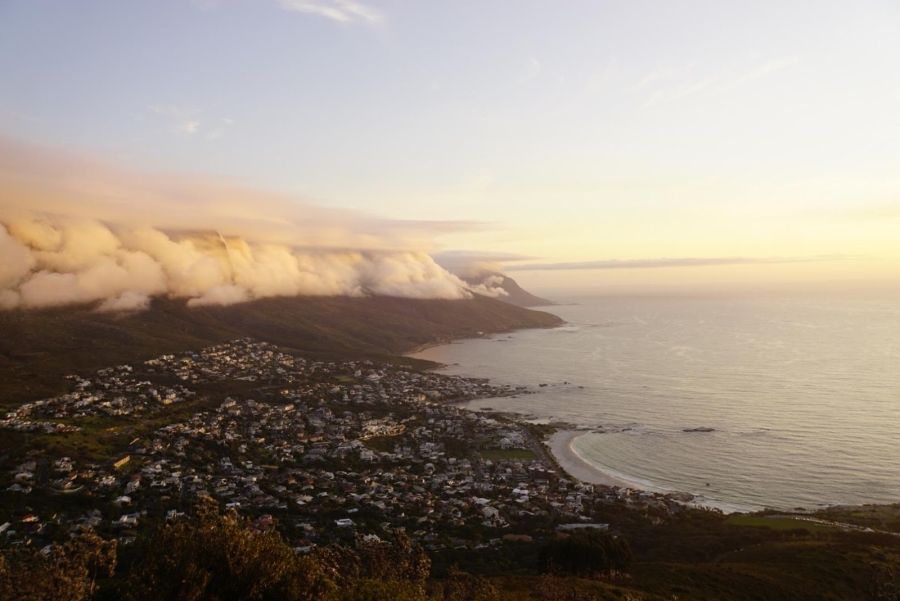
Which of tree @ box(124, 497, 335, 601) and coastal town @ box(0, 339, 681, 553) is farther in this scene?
coastal town @ box(0, 339, 681, 553)

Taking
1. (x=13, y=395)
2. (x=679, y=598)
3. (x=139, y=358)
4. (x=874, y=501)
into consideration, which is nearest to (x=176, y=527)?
(x=679, y=598)

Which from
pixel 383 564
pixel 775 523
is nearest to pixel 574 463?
pixel 775 523

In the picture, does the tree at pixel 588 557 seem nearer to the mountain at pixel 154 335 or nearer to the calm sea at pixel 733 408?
the calm sea at pixel 733 408

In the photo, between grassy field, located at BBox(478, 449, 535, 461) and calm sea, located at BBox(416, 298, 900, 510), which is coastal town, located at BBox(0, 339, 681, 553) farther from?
calm sea, located at BBox(416, 298, 900, 510)

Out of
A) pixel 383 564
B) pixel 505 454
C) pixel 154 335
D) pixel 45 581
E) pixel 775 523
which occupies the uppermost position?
pixel 45 581

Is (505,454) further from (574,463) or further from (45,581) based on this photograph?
(45,581)

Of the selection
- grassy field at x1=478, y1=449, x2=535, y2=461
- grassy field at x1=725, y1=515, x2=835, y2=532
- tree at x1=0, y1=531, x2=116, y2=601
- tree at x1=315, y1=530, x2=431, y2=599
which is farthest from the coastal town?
tree at x1=315, y1=530, x2=431, y2=599
